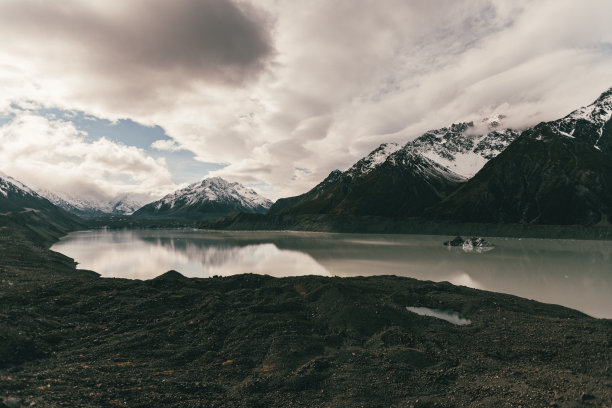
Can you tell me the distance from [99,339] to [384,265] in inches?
2102

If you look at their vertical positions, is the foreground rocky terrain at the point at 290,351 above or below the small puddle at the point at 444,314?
above

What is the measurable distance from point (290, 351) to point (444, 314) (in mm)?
18307

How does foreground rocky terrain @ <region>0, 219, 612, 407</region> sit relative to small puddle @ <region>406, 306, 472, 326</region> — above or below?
above

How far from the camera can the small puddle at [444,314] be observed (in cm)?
2903

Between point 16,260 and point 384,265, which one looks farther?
point 384,265

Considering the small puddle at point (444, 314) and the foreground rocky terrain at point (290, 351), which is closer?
the foreground rocky terrain at point (290, 351)

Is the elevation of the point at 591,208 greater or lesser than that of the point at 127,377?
greater

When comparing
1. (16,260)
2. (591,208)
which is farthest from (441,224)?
(16,260)

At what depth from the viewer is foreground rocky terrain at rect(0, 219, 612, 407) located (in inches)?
634

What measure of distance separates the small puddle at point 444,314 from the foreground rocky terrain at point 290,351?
970mm

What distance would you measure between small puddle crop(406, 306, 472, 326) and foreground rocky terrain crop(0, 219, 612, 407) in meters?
0.97

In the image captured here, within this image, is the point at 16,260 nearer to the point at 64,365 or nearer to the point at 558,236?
the point at 64,365

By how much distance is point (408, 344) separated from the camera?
22734 mm

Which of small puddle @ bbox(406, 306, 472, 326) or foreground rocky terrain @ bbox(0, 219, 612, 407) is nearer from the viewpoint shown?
foreground rocky terrain @ bbox(0, 219, 612, 407)
